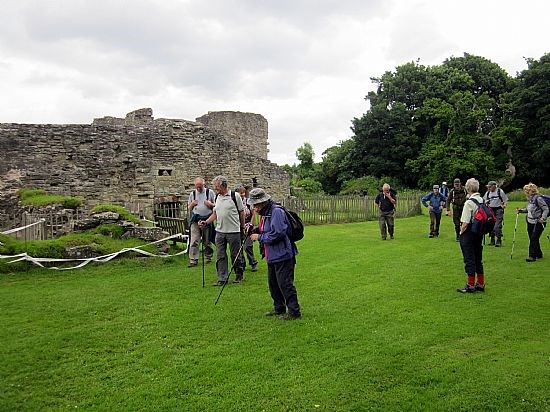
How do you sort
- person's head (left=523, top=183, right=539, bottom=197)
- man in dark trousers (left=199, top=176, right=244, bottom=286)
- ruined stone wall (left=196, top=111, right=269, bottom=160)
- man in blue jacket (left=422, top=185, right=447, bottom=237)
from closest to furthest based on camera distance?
man in dark trousers (left=199, top=176, right=244, bottom=286), person's head (left=523, top=183, right=539, bottom=197), man in blue jacket (left=422, top=185, right=447, bottom=237), ruined stone wall (left=196, top=111, right=269, bottom=160)

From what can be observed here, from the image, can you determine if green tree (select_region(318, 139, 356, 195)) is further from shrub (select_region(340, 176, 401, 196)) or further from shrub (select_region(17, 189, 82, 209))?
shrub (select_region(17, 189, 82, 209))

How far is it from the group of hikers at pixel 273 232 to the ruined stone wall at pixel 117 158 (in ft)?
28.0

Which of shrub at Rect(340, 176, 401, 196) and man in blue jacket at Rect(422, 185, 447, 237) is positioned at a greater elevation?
shrub at Rect(340, 176, 401, 196)

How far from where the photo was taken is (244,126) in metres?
28.5

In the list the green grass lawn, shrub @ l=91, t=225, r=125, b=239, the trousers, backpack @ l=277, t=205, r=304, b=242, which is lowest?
the green grass lawn

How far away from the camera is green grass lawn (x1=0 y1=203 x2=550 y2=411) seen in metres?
4.20

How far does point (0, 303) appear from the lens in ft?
23.6

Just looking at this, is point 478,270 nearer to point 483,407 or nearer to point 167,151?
point 483,407

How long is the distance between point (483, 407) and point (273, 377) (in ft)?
6.19

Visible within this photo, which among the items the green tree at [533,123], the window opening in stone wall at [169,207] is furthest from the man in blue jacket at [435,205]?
the green tree at [533,123]

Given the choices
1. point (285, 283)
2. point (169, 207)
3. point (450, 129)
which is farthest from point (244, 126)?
point (285, 283)

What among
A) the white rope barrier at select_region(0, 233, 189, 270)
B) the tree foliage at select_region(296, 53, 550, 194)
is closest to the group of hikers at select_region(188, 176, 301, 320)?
the white rope barrier at select_region(0, 233, 189, 270)

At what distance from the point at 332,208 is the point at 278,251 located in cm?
1611

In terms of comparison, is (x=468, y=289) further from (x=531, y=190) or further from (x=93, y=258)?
(x=93, y=258)
